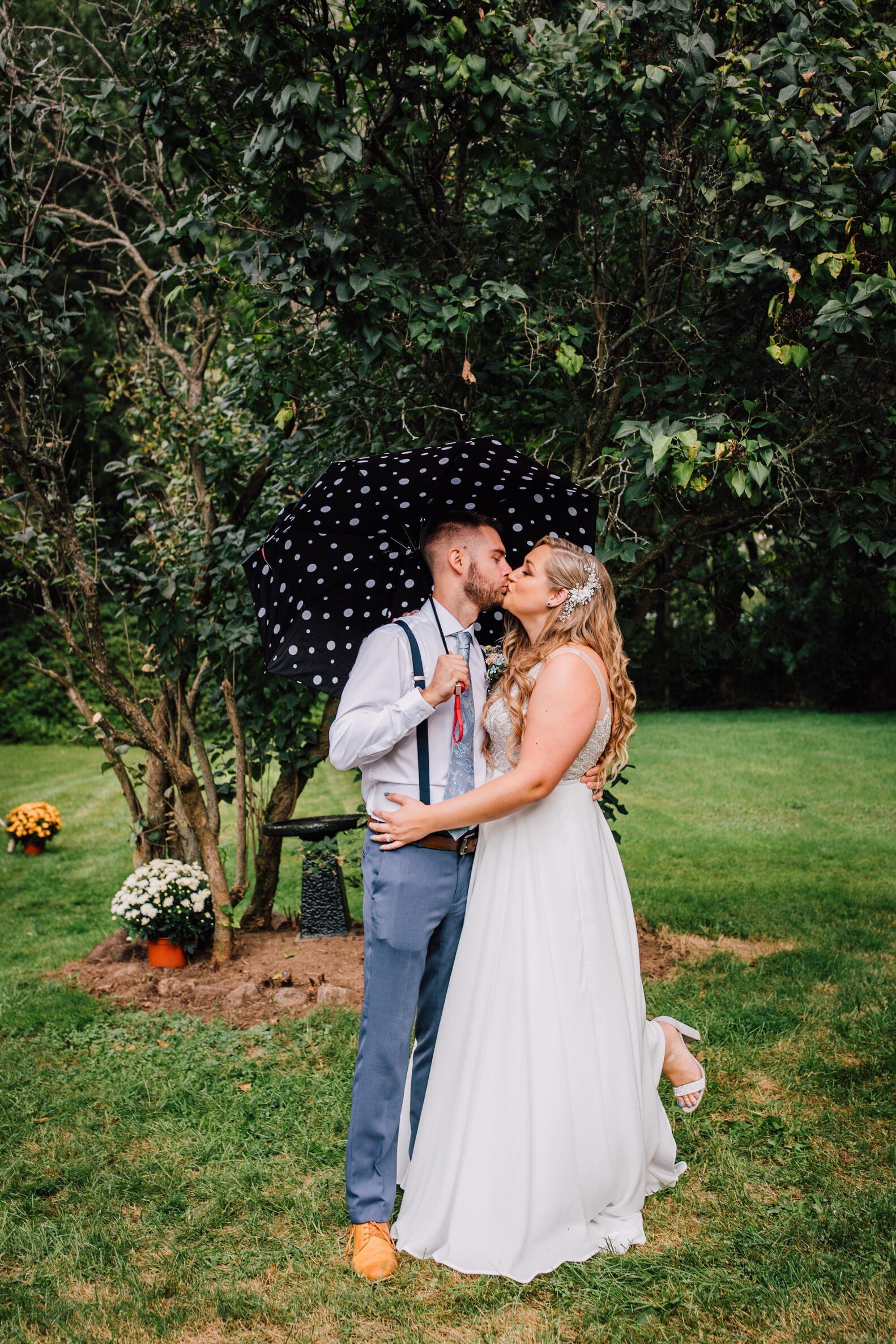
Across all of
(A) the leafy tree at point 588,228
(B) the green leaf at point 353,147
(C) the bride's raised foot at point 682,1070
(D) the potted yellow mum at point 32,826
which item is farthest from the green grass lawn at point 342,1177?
(B) the green leaf at point 353,147

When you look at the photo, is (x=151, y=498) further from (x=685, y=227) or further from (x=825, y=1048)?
(x=825, y=1048)

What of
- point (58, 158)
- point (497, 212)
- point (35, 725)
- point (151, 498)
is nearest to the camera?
point (497, 212)

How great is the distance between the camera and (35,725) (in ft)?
A: 58.7

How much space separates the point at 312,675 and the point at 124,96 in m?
2.97

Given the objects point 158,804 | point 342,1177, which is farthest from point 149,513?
point 342,1177

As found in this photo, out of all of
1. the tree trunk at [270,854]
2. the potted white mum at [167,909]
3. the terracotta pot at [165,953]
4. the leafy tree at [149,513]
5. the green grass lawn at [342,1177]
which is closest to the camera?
the green grass lawn at [342,1177]

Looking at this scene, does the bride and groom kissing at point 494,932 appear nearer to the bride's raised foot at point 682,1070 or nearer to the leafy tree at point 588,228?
the bride's raised foot at point 682,1070

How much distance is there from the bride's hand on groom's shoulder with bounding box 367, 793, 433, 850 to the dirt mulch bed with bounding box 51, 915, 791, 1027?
2.20 meters

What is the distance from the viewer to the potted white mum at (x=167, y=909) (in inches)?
214

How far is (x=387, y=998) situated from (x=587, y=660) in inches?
44.6

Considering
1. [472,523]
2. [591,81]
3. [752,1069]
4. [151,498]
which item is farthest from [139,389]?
[752,1069]

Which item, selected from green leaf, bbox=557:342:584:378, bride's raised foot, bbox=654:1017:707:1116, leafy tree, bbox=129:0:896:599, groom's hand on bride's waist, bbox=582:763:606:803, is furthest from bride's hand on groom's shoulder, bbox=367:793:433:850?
green leaf, bbox=557:342:584:378

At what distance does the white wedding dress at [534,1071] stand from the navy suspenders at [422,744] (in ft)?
0.86

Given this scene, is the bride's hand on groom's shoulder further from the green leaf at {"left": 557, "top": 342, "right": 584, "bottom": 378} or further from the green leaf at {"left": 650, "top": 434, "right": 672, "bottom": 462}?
the green leaf at {"left": 557, "top": 342, "right": 584, "bottom": 378}
